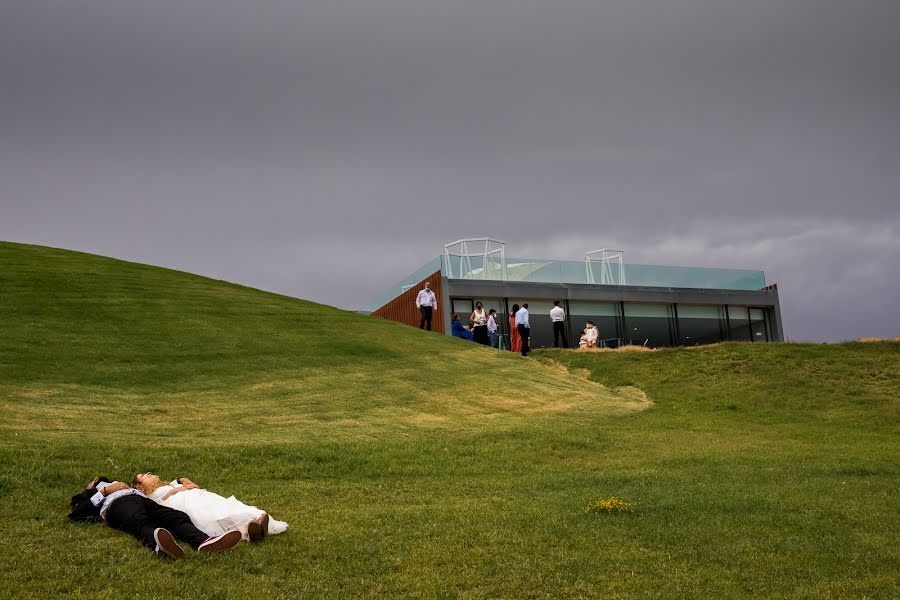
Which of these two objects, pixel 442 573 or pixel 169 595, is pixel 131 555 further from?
pixel 442 573

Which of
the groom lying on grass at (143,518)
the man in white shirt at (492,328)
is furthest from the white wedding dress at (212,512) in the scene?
the man in white shirt at (492,328)

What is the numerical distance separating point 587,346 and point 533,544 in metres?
29.4

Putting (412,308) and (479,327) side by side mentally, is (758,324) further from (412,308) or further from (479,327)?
(479,327)

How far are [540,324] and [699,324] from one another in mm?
10683

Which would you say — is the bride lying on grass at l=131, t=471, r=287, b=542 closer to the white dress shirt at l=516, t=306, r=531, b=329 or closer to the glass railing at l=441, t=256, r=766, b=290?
the white dress shirt at l=516, t=306, r=531, b=329

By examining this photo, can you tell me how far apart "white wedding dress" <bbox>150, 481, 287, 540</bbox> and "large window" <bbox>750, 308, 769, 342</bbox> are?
4664 cm

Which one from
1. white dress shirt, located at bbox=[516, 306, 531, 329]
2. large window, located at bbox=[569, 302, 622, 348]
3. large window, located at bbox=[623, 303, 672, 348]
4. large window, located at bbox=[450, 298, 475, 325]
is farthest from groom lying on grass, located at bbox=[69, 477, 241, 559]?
large window, located at bbox=[623, 303, 672, 348]

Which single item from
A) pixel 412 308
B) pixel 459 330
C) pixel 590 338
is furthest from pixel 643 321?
pixel 459 330

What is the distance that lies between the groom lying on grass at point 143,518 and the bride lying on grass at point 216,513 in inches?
5.4

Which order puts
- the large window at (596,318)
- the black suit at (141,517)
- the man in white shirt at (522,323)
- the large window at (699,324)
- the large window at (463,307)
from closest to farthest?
the black suit at (141,517) < the man in white shirt at (522,323) < the large window at (463,307) < the large window at (596,318) < the large window at (699,324)

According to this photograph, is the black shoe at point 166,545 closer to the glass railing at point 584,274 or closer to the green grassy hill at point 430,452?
the green grassy hill at point 430,452

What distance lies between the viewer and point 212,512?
10312mm

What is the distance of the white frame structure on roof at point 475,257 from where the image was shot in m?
46.6

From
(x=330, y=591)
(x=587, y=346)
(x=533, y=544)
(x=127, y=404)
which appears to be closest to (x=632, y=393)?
(x=587, y=346)
